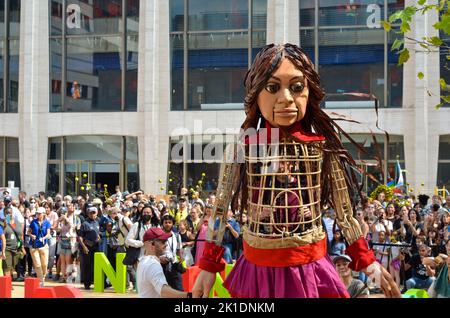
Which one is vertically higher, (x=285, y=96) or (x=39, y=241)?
(x=285, y=96)

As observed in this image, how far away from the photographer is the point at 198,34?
27.4 m

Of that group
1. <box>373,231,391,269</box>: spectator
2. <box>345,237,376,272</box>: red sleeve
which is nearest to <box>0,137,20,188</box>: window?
<box>373,231,391,269</box>: spectator

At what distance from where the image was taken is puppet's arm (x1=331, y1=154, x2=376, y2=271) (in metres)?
5.23

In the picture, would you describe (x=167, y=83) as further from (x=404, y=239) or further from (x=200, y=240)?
(x=200, y=240)

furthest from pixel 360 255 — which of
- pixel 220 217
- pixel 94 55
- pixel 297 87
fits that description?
pixel 94 55

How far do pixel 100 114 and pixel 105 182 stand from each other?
8.56ft

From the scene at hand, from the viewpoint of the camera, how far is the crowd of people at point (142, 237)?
37.6ft

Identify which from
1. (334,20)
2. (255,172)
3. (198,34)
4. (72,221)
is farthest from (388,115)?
(255,172)

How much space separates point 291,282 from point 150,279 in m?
1.90

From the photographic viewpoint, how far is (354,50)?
26000 millimetres

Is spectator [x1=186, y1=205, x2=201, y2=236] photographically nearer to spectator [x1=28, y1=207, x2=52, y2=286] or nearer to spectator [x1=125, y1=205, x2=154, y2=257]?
spectator [x1=125, y1=205, x2=154, y2=257]

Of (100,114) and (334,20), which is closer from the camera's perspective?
(334,20)

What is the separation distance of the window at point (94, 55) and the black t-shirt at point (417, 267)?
1763cm
